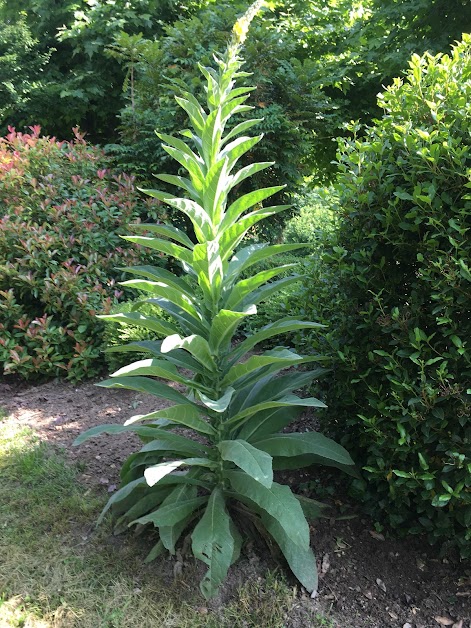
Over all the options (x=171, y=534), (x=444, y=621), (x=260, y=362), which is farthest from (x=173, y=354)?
→ (x=444, y=621)

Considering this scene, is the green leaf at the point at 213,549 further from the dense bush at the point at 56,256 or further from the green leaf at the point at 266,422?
the dense bush at the point at 56,256

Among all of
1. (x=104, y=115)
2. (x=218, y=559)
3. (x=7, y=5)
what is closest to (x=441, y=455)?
(x=218, y=559)

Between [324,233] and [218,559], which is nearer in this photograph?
[218,559]

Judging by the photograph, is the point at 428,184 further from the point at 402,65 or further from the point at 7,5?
the point at 7,5

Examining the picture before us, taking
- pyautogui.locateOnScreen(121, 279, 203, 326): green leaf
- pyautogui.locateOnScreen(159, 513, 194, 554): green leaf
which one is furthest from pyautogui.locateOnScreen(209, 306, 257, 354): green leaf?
pyautogui.locateOnScreen(159, 513, 194, 554): green leaf

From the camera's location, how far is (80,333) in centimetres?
482

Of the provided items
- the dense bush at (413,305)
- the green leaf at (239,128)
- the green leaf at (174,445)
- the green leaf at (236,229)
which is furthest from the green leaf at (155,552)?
the green leaf at (239,128)

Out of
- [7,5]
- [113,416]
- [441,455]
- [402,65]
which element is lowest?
[113,416]

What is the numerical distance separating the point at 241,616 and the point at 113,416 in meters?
2.11

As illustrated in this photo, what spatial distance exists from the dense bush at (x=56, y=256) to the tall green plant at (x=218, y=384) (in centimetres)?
239

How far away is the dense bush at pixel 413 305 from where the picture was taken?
214cm

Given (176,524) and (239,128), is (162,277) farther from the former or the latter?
(176,524)

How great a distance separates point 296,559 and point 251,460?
0.69m

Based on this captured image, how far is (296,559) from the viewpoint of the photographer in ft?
7.63
